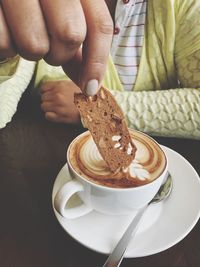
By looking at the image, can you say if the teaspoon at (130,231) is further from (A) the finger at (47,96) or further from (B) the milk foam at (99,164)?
(A) the finger at (47,96)

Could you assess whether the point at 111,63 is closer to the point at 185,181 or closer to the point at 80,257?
the point at 185,181

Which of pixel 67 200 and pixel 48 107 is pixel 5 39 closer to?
pixel 67 200

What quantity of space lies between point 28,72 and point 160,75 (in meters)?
0.33

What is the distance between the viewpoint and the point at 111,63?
2.51 feet

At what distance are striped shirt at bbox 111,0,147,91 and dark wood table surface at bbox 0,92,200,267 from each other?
0.28 meters

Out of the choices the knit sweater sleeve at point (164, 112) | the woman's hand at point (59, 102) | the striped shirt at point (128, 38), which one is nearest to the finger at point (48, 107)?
the woman's hand at point (59, 102)

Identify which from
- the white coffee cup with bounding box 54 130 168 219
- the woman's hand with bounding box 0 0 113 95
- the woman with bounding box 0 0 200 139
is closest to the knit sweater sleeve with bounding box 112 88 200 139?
the woman with bounding box 0 0 200 139

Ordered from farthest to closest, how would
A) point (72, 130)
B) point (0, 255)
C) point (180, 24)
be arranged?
point (180, 24), point (72, 130), point (0, 255)

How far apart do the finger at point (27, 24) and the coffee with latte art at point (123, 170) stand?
16 cm

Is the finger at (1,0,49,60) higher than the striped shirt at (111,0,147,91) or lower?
higher

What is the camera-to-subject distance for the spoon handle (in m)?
0.31

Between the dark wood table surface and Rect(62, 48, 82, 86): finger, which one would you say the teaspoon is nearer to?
the dark wood table surface

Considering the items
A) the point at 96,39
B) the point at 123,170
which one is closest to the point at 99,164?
the point at 123,170

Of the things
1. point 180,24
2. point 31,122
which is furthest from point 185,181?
point 180,24
